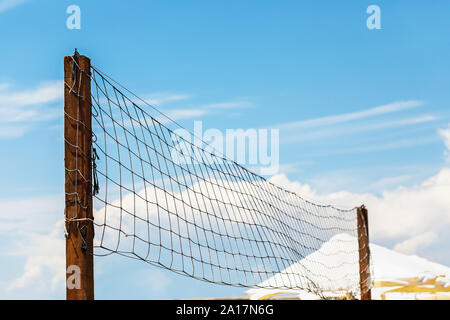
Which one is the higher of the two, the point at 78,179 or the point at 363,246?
the point at 78,179

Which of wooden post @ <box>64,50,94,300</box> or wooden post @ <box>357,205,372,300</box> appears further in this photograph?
wooden post @ <box>357,205,372,300</box>

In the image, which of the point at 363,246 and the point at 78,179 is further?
the point at 363,246

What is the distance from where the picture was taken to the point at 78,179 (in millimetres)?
4117

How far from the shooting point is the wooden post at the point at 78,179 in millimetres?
3980

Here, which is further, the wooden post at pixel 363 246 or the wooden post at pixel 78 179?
the wooden post at pixel 363 246

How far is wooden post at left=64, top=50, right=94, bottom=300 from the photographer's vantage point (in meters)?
3.98
